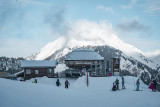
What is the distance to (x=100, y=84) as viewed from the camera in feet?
72.2

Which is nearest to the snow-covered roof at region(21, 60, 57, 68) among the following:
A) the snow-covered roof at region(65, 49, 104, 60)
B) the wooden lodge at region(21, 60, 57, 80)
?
the wooden lodge at region(21, 60, 57, 80)

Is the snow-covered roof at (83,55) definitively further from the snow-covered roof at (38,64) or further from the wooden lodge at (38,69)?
the wooden lodge at (38,69)

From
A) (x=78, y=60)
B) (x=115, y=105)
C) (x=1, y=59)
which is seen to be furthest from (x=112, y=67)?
(x=1, y=59)

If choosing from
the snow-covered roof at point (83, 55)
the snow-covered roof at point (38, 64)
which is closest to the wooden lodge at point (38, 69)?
the snow-covered roof at point (38, 64)

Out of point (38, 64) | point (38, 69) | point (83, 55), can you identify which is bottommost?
point (38, 69)

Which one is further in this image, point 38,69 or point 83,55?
point 83,55

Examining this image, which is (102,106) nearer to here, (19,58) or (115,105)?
(115,105)

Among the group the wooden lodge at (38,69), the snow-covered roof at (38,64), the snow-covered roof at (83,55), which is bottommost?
the wooden lodge at (38,69)

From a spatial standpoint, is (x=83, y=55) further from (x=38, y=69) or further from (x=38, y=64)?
(x=38, y=69)

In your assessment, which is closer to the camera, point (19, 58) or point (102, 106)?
point (102, 106)

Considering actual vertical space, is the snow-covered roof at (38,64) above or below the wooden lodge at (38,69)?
above

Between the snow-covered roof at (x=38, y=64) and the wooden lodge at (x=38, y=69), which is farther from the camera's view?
the wooden lodge at (x=38, y=69)

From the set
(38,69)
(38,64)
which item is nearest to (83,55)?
(38,64)

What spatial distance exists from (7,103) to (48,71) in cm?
2869
